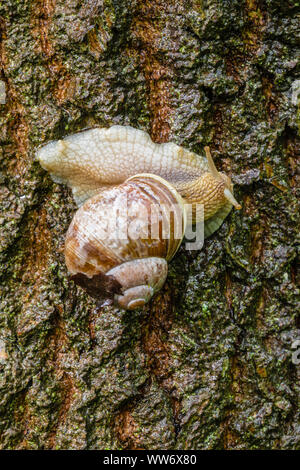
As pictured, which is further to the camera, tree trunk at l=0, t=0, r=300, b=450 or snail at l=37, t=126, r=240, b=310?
tree trunk at l=0, t=0, r=300, b=450

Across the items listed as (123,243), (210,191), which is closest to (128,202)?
(123,243)

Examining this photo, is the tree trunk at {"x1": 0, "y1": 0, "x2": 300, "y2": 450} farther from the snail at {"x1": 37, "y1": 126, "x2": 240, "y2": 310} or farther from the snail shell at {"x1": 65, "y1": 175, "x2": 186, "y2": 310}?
the snail shell at {"x1": 65, "y1": 175, "x2": 186, "y2": 310}

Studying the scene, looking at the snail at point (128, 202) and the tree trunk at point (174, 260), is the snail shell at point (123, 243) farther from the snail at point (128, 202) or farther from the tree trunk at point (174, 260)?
the tree trunk at point (174, 260)

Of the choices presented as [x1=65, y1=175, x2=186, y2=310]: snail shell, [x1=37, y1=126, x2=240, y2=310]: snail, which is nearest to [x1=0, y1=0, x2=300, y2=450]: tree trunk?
[x1=37, y1=126, x2=240, y2=310]: snail

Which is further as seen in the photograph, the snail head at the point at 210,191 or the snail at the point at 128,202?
the snail head at the point at 210,191

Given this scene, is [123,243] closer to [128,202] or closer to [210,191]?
[128,202]

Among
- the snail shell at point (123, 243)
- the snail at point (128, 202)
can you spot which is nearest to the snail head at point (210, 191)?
the snail at point (128, 202)

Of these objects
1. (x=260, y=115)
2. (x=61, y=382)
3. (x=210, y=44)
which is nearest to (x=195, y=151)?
(x=260, y=115)
